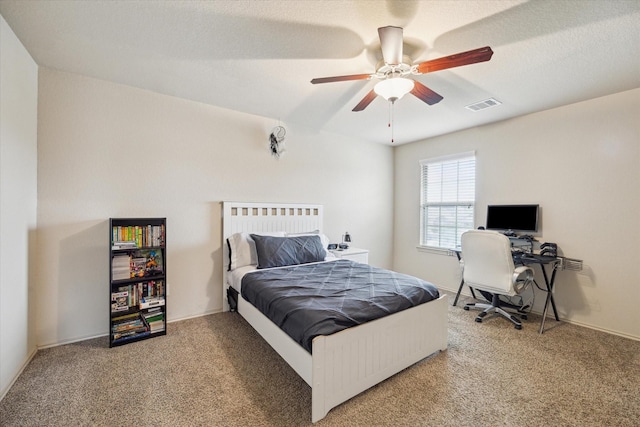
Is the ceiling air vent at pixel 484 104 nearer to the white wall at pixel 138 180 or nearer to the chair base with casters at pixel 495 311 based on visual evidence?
the white wall at pixel 138 180

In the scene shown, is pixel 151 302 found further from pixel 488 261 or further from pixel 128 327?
pixel 488 261

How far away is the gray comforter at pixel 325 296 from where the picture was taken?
1.72 metres

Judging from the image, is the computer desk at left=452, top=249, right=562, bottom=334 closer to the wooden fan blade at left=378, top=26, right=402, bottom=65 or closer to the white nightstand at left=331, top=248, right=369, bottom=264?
the white nightstand at left=331, top=248, right=369, bottom=264

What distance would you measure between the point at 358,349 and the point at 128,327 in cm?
221

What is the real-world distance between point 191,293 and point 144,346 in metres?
0.73

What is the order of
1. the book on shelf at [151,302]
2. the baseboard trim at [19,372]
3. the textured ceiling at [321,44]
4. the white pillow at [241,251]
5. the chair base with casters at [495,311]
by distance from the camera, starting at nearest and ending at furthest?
the textured ceiling at [321,44] < the baseboard trim at [19,372] < the book on shelf at [151,302] < the chair base with casters at [495,311] < the white pillow at [241,251]

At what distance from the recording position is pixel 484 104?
3051 millimetres

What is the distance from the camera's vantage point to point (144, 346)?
7.97 ft

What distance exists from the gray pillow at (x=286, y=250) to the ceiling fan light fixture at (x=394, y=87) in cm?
187

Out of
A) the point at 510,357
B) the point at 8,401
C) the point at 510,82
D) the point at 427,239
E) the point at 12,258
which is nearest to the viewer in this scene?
the point at 8,401

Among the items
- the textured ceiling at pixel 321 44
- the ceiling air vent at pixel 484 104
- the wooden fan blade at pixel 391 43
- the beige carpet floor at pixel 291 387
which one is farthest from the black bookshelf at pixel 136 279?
the ceiling air vent at pixel 484 104

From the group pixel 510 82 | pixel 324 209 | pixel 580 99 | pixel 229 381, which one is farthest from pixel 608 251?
pixel 229 381

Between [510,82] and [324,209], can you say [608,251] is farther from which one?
[324,209]

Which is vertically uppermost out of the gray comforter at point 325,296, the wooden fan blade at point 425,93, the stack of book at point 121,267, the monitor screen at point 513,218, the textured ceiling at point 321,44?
the textured ceiling at point 321,44
